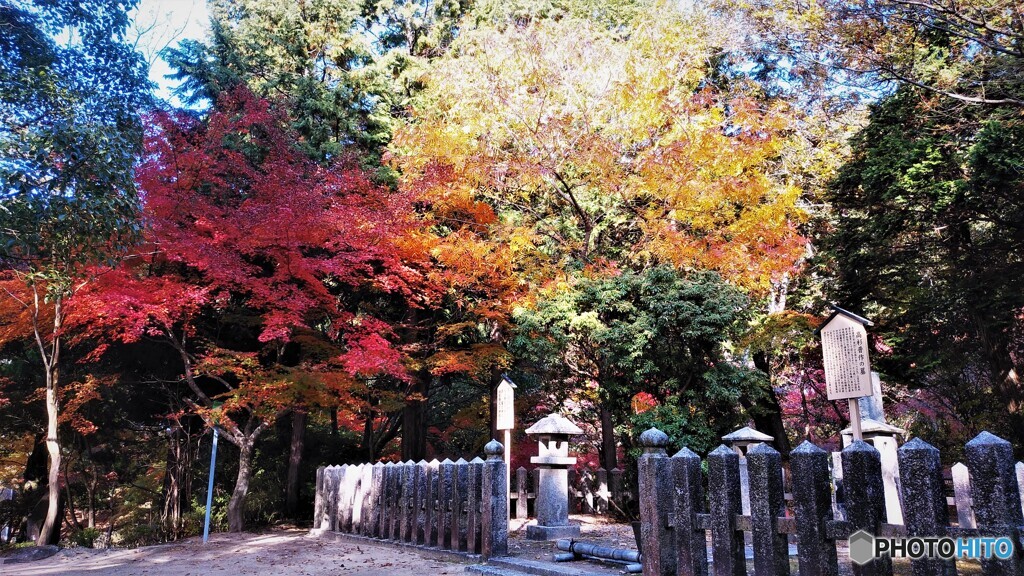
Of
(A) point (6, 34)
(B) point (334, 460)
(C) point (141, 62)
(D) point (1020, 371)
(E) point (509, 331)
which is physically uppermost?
(C) point (141, 62)

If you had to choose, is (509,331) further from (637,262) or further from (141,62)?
(141,62)

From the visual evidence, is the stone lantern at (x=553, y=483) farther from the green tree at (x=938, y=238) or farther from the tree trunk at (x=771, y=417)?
the green tree at (x=938, y=238)

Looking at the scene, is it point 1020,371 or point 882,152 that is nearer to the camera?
point 882,152

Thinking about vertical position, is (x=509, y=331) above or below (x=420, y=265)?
below

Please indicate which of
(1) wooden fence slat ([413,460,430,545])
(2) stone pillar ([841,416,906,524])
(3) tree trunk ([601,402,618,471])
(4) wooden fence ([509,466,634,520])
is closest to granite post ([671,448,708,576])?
(2) stone pillar ([841,416,906,524])

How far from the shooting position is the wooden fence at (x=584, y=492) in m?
11.3

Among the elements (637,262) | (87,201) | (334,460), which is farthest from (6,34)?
(334,460)

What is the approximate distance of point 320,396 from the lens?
10844 millimetres

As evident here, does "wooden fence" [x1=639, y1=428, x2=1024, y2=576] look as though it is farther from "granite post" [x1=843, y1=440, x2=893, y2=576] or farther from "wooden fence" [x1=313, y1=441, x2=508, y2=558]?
"wooden fence" [x1=313, y1=441, x2=508, y2=558]

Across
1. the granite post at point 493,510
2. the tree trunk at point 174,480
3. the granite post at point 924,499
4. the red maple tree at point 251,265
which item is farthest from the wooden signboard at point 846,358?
the tree trunk at point 174,480

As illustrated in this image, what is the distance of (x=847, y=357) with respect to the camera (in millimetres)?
7129

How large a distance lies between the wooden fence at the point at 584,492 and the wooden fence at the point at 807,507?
21.9 ft

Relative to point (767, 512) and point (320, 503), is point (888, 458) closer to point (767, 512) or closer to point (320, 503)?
point (767, 512)

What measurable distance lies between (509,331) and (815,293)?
6702 mm
